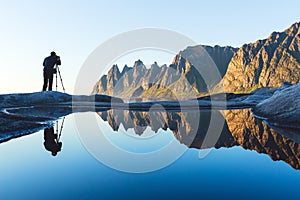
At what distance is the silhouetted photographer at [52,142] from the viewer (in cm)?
758

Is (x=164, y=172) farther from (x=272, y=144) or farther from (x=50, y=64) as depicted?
(x=50, y=64)

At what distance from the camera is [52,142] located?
340 inches

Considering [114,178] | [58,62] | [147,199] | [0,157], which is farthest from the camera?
[58,62]

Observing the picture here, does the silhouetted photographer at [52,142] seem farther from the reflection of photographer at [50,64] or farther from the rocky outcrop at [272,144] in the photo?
the reflection of photographer at [50,64]

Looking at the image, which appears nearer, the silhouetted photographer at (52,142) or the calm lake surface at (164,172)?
the calm lake surface at (164,172)

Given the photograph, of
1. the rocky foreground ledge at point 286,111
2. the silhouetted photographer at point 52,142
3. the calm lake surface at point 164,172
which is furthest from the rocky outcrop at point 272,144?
the silhouetted photographer at point 52,142

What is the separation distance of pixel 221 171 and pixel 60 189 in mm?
3879

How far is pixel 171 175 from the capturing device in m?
5.15

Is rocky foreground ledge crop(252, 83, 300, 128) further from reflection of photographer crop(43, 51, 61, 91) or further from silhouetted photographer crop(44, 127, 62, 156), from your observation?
reflection of photographer crop(43, 51, 61, 91)

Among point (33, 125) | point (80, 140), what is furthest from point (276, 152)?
point (33, 125)

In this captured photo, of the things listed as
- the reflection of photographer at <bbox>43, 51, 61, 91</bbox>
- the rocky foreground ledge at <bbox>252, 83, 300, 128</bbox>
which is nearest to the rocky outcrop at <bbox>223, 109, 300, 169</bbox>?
the rocky foreground ledge at <bbox>252, 83, 300, 128</bbox>

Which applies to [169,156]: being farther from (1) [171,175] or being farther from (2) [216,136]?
(2) [216,136]

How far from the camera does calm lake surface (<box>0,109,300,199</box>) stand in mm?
4148

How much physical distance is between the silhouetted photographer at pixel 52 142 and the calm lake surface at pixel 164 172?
0.18 meters
